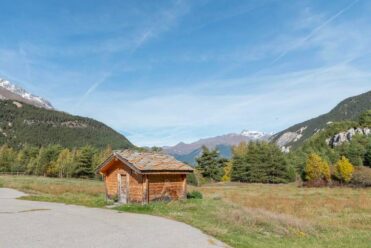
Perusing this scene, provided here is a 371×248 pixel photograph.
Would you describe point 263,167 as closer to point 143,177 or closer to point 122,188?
point 122,188

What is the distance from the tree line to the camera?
96438 millimetres

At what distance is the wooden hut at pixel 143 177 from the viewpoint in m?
27.0

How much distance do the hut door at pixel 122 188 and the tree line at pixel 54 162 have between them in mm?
65110

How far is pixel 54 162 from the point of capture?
4203 inches

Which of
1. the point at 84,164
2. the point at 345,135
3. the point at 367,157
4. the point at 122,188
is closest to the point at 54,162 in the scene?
the point at 84,164

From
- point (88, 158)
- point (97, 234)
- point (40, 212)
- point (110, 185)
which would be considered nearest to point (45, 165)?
point (88, 158)

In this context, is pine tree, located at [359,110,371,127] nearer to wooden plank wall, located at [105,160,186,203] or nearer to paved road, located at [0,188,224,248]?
wooden plank wall, located at [105,160,186,203]

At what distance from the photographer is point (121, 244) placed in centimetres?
1280

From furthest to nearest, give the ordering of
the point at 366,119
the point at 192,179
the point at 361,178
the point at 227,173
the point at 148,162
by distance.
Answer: the point at 366,119
the point at 227,173
the point at 192,179
the point at 361,178
the point at 148,162

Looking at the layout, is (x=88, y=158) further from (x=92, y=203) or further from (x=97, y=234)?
(x=97, y=234)

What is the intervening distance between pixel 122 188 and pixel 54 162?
84.7 m

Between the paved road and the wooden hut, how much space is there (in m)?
6.00

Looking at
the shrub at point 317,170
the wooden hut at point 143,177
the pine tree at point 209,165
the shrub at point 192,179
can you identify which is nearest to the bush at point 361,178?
the shrub at point 317,170

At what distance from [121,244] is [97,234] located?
84.8 inches
